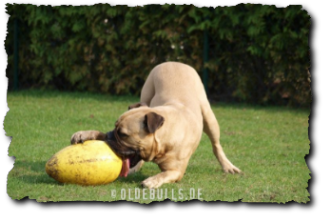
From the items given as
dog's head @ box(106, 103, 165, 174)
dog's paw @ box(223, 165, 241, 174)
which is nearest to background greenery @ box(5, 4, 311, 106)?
dog's paw @ box(223, 165, 241, 174)

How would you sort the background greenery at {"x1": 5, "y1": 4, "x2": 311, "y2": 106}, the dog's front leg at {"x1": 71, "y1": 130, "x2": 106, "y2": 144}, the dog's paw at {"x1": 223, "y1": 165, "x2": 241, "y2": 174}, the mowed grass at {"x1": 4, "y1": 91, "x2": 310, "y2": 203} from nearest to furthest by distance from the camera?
the mowed grass at {"x1": 4, "y1": 91, "x2": 310, "y2": 203} < the dog's front leg at {"x1": 71, "y1": 130, "x2": 106, "y2": 144} < the dog's paw at {"x1": 223, "y1": 165, "x2": 241, "y2": 174} < the background greenery at {"x1": 5, "y1": 4, "x2": 311, "y2": 106}

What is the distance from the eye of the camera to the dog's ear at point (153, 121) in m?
5.21

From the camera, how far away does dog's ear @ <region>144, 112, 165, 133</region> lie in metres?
5.21

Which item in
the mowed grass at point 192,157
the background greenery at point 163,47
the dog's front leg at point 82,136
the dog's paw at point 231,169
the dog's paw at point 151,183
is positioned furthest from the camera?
the background greenery at point 163,47

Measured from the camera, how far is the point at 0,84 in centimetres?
988

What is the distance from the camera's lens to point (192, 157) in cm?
709

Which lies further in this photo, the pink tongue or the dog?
the pink tongue

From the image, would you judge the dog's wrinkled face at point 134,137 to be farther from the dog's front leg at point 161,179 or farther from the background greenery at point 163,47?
the background greenery at point 163,47

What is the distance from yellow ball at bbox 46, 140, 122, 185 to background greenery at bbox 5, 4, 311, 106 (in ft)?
20.2

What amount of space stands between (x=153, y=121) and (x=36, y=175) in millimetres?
1457

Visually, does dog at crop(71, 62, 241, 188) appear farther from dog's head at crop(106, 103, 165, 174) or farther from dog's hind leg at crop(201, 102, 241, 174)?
dog's hind leg at crop(201, 102, 241, 174)

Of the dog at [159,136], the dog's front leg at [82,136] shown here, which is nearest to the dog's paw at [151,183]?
the dog at [159,136]

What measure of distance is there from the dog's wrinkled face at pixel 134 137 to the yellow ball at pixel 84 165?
14 cm

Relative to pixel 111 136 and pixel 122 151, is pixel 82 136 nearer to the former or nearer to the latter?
pixel 111 136
